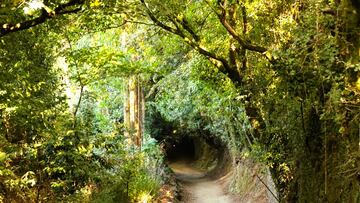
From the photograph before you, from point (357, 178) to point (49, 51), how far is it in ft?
18.1

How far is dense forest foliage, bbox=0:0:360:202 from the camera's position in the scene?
4.85 m

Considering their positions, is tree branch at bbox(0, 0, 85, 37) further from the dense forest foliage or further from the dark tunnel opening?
the dark tunnel opening

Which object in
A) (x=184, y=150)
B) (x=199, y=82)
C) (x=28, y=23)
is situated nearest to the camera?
(x=28, y=23)

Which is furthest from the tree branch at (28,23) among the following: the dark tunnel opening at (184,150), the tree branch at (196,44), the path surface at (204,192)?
the dark tunnel opening at (184,150)

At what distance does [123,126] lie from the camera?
30.0 ft

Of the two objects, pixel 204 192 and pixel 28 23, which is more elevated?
pixel 28 23

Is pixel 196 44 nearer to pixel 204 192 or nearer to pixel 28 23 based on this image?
pixel 28 23

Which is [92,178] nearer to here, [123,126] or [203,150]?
[123,126]

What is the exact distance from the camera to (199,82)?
10.2 meters

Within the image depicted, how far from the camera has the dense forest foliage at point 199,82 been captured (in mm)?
4848

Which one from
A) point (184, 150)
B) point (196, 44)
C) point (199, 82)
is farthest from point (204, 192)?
point (184, 150)

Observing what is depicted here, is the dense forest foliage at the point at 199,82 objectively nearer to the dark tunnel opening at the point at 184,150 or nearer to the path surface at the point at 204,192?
the path surface at the point at 204,192

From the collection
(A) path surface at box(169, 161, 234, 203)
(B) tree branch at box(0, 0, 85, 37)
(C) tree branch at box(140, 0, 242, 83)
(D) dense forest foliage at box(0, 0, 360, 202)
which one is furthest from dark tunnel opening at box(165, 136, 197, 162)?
(B) tree branch at box(0, 0, 85, 37)

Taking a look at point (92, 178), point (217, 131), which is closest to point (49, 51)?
point (92, 178)
